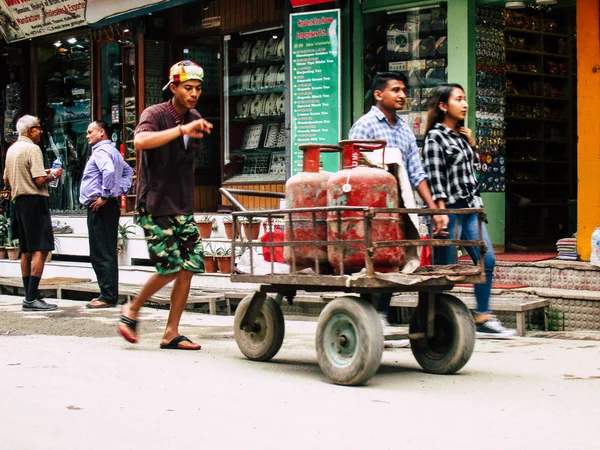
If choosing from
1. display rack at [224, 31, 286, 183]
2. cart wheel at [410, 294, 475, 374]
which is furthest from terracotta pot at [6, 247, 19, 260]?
cart wheel at [410, 294, 475, 374]

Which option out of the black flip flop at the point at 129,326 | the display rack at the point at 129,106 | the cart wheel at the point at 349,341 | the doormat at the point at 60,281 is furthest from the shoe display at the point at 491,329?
the display rack at the point at 129,106

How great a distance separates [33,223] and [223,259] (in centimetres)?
263

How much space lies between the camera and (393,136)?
22.7 ft

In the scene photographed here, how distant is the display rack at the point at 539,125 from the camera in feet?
41.9

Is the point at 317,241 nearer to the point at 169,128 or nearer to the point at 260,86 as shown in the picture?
the point at 169,128

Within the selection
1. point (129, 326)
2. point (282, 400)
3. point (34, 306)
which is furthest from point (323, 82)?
point (282, 400)

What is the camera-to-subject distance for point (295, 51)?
11.9 m

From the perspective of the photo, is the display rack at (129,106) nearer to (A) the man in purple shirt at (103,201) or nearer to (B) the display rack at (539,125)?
(A) the man in purple shirt at (103,201)

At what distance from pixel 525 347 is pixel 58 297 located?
6.68 meters

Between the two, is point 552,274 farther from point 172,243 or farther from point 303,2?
point 303,2

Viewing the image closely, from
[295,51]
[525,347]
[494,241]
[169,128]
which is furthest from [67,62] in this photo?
[525,347]

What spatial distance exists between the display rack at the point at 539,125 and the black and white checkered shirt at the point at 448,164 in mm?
5354

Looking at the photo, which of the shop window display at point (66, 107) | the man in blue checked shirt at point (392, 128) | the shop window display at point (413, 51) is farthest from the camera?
the shop window display at point (66, 107)

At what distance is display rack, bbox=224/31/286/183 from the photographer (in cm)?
1307
